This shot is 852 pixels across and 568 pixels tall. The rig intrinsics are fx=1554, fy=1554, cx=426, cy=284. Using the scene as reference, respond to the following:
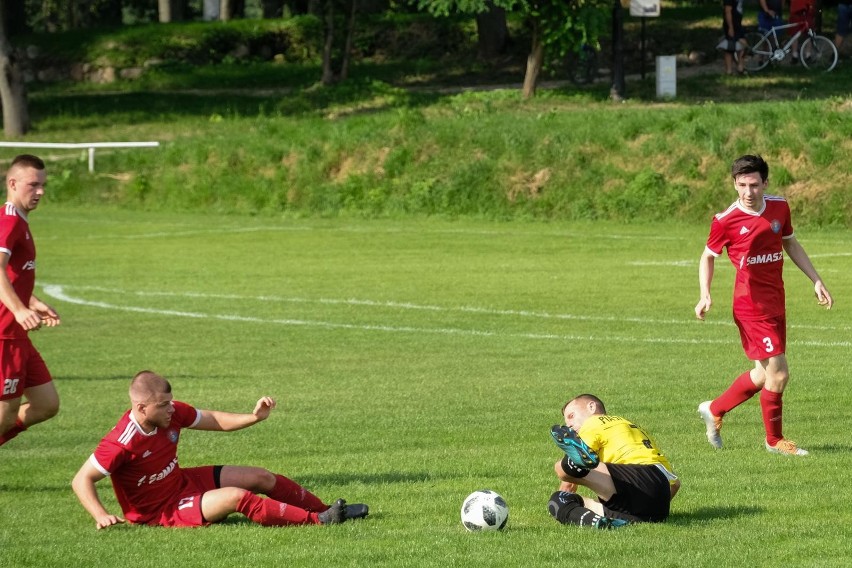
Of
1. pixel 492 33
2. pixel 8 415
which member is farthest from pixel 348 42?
pixel 8 415

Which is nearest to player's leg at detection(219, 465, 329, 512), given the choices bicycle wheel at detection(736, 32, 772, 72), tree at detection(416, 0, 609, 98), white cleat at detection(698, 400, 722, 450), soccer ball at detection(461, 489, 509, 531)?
soccer ball at detection(461, 489, 509, 531)

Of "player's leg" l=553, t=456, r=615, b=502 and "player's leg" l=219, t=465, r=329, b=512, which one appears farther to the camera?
"player's leg" l=219, t=465, r=329, b=512

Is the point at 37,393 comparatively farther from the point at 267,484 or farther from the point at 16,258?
the point at 267,484

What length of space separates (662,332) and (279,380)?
5040 millimetres

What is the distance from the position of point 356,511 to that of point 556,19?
31.3 metres

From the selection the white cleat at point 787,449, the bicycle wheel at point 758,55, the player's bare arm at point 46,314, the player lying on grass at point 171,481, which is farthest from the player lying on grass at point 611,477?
the bicycle wheel at point 758,55

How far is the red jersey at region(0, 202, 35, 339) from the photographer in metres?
9.90

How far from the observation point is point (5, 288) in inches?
382

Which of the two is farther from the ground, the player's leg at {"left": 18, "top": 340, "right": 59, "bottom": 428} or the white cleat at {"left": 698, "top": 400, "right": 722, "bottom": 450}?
the player's leg at {"left": 18, "top": 340, "right": 59, "bottom": 428}

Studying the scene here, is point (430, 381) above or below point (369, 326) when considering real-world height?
above

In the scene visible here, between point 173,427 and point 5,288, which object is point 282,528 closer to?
point 173,427

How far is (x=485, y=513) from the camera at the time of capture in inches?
331

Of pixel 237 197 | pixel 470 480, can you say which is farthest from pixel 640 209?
pixel 470 480

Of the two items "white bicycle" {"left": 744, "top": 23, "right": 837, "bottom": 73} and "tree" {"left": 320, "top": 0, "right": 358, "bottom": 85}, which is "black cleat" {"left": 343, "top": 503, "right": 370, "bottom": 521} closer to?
"white bicycle" {"left": 744, "top": 23, "right": 837, "bottom": 73}
